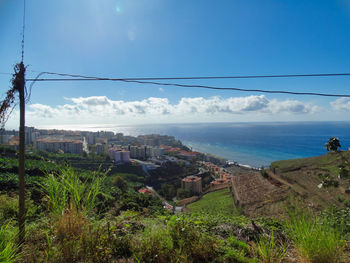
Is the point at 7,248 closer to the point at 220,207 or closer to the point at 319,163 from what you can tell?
the point at 220,207

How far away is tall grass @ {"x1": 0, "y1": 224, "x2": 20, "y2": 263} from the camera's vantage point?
1281 mm

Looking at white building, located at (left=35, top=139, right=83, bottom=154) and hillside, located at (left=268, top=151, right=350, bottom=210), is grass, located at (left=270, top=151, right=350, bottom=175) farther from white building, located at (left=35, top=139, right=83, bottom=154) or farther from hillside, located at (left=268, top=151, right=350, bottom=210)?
white building, located at (left=35, top=139, right=83, bottom=154)

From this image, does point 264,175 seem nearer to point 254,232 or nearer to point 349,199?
point 349,199

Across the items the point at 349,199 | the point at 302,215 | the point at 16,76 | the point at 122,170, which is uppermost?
the point at 16,76

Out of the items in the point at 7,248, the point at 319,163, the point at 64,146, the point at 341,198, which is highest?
the point at 7,248

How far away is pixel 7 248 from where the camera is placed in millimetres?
1306

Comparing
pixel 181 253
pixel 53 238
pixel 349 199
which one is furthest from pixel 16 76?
pixel 349 199

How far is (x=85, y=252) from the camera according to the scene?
1.58 metres

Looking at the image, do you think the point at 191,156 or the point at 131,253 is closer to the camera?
the point at 131,253

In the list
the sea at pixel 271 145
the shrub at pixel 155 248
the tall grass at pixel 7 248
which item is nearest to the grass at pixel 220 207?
the shrub at pixel 155 248

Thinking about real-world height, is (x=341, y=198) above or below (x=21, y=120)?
below

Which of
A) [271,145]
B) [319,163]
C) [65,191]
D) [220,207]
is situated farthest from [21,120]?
[271,145]

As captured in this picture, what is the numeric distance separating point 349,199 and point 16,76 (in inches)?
432

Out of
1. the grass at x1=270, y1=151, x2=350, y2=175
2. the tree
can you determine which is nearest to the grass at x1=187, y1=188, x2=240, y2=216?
the tree
